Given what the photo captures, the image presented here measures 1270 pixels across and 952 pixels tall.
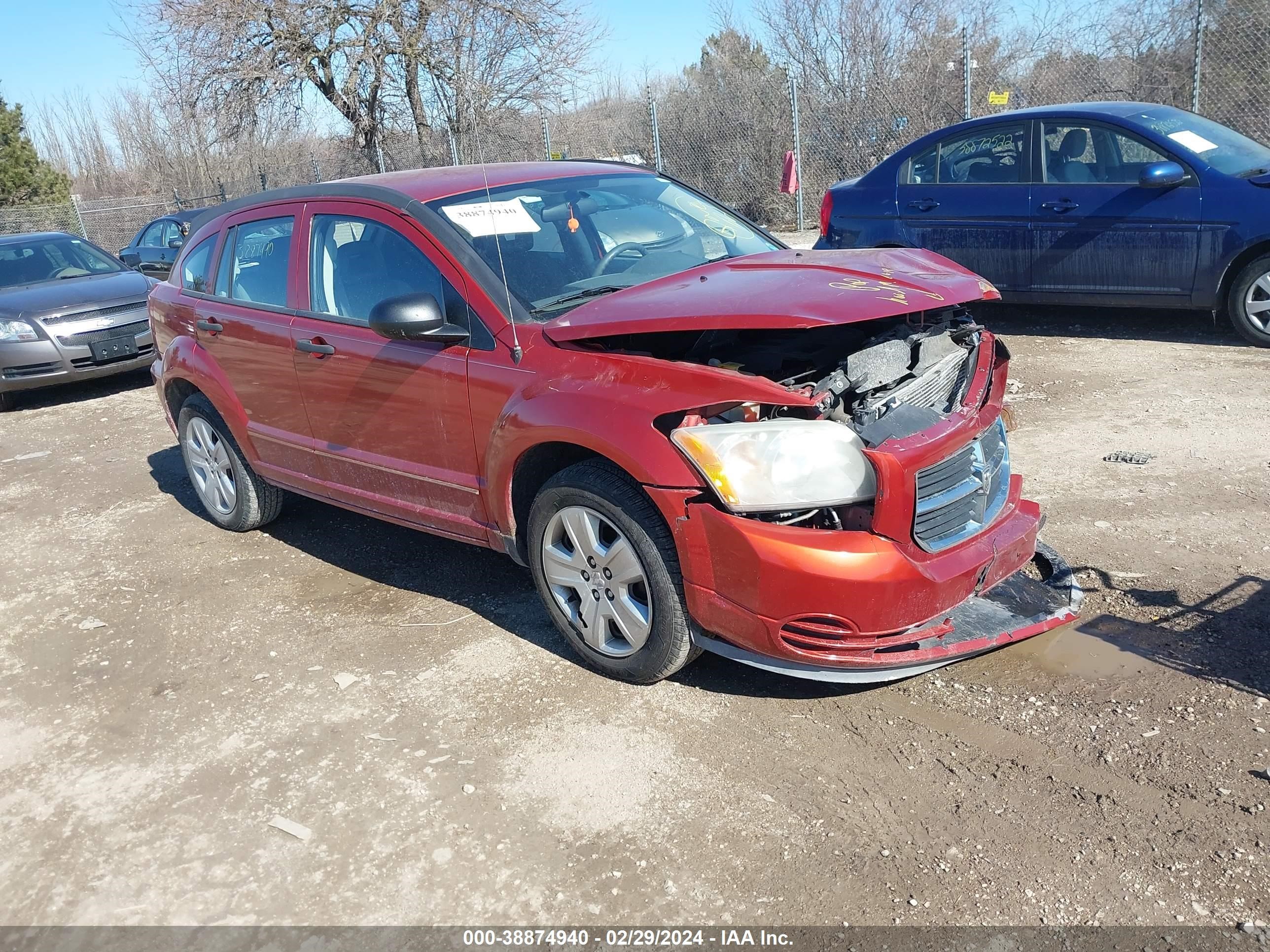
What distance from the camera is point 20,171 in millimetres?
29250

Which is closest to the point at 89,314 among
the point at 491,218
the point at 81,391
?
the point at 81,391

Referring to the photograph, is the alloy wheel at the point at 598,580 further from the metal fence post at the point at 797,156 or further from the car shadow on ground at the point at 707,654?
the metal fence post at the point at 797,156

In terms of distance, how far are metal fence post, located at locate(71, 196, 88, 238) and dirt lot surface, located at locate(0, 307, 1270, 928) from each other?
2475cm

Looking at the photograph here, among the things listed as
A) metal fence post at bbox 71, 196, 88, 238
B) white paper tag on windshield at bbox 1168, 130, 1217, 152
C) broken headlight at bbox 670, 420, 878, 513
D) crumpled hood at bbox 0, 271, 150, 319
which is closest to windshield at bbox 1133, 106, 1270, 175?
white paper tag on windshield at bbox 1168, 130, 1217, 152

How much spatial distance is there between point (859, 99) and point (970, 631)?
44.7 ft

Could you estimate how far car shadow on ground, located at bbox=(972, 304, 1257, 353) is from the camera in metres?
7.59

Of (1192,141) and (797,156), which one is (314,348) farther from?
(797,156)

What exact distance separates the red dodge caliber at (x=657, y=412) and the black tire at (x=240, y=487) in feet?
2.02

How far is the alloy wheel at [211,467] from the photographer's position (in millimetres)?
5625

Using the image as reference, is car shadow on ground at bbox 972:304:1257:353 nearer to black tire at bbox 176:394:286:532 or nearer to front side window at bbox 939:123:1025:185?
front side window at bbox 939:123:1025:185

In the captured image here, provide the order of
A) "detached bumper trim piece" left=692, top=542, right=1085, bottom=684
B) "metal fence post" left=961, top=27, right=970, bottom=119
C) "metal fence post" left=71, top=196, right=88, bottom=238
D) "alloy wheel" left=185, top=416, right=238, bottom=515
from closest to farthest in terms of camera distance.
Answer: "detached bumper trim piece" left=692, top=542, right=1085, bottom=684 < "alloy wheel" left=185, top=416, right=238, bottom=515 < "metal fence post" left=961, top=27, right=970, bottom=119 < "metal fence post" left=71, top=196, right=88, bottom=238

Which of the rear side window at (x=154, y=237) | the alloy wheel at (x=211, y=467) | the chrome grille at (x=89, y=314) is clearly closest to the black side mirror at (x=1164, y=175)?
the alloy wheel at (x=211, y=467)

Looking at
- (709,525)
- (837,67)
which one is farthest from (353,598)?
(837,67)

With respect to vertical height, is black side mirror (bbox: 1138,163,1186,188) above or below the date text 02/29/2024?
above
